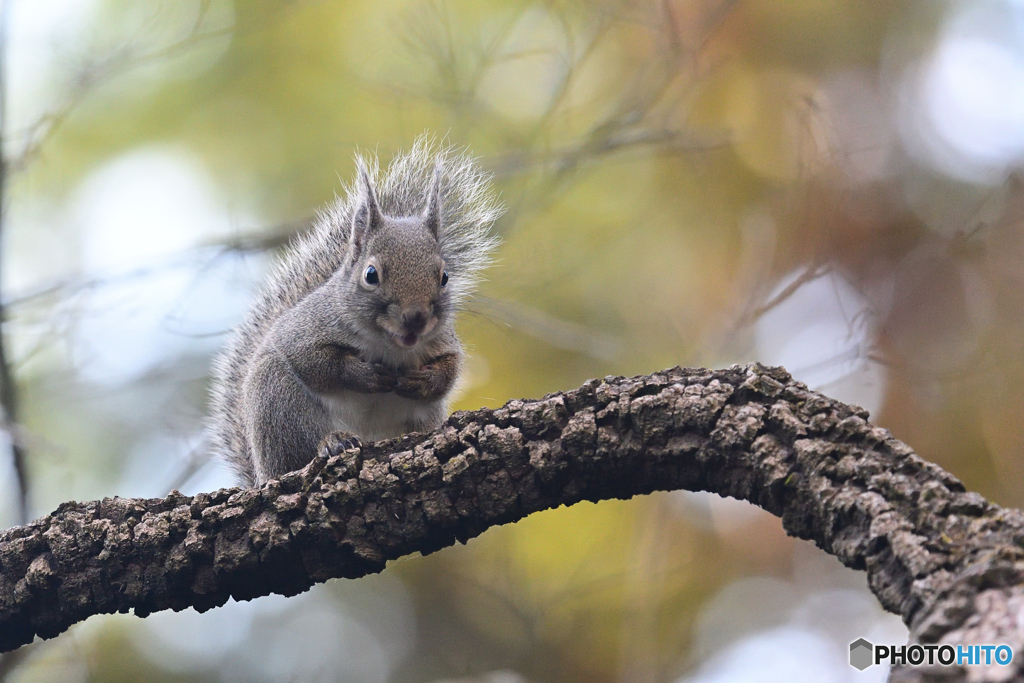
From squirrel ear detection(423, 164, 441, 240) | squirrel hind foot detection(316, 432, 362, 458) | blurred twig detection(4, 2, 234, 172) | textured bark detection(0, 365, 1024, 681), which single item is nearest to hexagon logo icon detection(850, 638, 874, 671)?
textured bark detection(0, 365, 1024, 681)

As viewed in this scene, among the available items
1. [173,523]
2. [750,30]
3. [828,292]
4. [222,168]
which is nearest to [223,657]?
[222,168]

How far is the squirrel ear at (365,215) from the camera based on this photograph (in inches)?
152

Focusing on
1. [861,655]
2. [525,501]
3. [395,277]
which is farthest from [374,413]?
[861,655]

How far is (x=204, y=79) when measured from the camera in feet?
17.6

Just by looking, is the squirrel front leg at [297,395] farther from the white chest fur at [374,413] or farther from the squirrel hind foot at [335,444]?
the squirrel hind foot at [335,444]

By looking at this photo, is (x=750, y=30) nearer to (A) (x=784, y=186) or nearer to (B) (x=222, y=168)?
(A) (x=784, y=186)

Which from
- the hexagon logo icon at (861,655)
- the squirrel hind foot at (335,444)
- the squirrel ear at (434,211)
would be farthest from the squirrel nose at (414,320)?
the hexagon logo icon at (861,655)

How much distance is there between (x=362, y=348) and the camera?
3.66m

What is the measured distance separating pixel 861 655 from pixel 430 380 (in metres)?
1.80

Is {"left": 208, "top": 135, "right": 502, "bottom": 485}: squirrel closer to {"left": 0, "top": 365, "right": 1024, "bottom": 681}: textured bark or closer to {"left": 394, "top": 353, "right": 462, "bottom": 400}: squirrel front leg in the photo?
{"left": 394, "top": 353, "right": 462, "bottom": 400}: squirrel front leg

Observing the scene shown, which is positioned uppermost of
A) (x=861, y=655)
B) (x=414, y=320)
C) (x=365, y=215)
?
(x=365, y=215)

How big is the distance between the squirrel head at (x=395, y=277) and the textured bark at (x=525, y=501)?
0.98 metres

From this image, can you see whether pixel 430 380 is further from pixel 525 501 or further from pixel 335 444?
pixel 525 501

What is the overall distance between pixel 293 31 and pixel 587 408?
3937 millimetres
